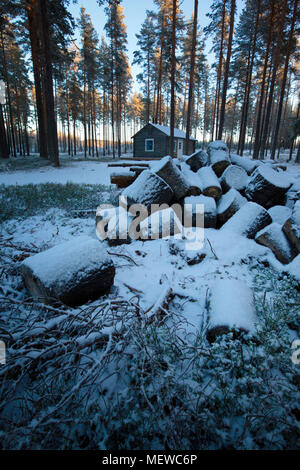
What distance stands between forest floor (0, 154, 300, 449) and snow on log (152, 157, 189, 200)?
228 centimetres

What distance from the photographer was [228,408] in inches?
58.7

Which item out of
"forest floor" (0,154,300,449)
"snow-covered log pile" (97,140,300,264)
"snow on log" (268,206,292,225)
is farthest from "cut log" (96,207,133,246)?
"snow on log" (268,206,292,225)

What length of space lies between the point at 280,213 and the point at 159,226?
8.92ft

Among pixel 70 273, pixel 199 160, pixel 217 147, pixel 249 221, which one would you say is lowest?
pixel 70 273

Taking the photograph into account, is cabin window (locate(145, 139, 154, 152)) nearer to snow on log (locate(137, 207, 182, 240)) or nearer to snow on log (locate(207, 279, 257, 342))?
snow on log (locate(137, 207, 182, 240))

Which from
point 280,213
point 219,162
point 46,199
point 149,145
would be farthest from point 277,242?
point 149,145

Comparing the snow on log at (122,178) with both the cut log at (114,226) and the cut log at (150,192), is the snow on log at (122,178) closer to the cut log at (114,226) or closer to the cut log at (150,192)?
the cut log at (150,192)

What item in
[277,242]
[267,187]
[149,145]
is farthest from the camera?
[149,145]

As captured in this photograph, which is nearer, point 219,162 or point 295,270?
point 295,270

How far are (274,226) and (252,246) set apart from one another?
55 cm

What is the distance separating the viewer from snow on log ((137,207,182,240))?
4.30 m

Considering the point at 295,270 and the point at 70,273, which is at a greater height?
the point at 70,273

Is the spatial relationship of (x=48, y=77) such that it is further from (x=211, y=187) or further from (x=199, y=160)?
(x=211, y=187)

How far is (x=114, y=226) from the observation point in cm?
433
